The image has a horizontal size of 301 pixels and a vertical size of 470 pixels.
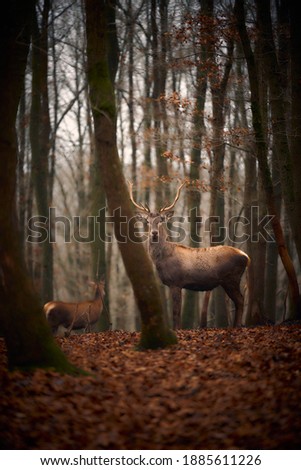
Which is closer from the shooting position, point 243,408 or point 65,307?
point 243,408

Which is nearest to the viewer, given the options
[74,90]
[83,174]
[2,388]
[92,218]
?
[2,388]

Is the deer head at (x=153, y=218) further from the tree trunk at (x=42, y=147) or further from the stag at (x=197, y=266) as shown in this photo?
the tree trunk at (x=42, y=147)

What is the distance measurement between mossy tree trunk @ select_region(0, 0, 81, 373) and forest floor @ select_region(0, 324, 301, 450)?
34cm

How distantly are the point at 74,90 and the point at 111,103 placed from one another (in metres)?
16.6

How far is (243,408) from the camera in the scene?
5.54 metres

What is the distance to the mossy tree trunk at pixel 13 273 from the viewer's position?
686cm

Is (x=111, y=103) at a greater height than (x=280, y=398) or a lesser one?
greater

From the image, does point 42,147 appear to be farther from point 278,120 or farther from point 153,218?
point 278,120

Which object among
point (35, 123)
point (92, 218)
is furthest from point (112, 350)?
point (35, 123)

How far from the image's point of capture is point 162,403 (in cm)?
582

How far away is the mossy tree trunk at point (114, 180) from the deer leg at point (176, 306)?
13.7 feet

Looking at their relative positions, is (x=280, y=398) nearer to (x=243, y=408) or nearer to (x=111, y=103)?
(x=243, y=408)

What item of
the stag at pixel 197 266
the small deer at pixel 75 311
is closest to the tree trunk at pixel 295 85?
the stag at pixel 197 266

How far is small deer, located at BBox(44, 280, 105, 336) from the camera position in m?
13.3
